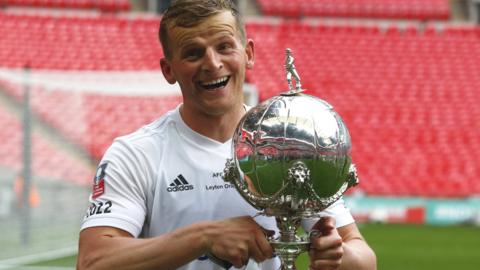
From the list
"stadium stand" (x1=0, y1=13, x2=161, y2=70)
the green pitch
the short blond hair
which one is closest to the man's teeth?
the short blond hair

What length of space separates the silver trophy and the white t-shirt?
11.5 inches

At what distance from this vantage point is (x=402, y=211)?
1484cm

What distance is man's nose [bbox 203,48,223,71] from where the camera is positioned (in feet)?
6.38

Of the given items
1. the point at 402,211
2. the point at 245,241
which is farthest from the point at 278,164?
the point at 402,211

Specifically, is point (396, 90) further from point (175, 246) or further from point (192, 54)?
point (175, 246)

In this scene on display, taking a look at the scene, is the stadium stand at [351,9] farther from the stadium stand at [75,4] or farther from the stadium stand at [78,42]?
the stadium stand at [75,4]

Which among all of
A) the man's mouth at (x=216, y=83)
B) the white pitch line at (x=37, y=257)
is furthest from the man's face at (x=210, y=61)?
the white pitch line at (x=37, y=257)

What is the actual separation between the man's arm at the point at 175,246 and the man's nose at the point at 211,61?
337mm

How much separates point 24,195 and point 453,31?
512 inches

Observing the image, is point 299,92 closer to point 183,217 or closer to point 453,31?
point 183,217

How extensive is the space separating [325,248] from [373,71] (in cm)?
1697

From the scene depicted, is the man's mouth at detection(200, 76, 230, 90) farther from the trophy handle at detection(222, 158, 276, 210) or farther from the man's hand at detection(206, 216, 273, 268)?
the man's hand at detection(206, 216, 273, 268)

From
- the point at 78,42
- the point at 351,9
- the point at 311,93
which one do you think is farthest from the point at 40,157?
the point at 351,9

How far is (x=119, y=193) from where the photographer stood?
80.7 inches
